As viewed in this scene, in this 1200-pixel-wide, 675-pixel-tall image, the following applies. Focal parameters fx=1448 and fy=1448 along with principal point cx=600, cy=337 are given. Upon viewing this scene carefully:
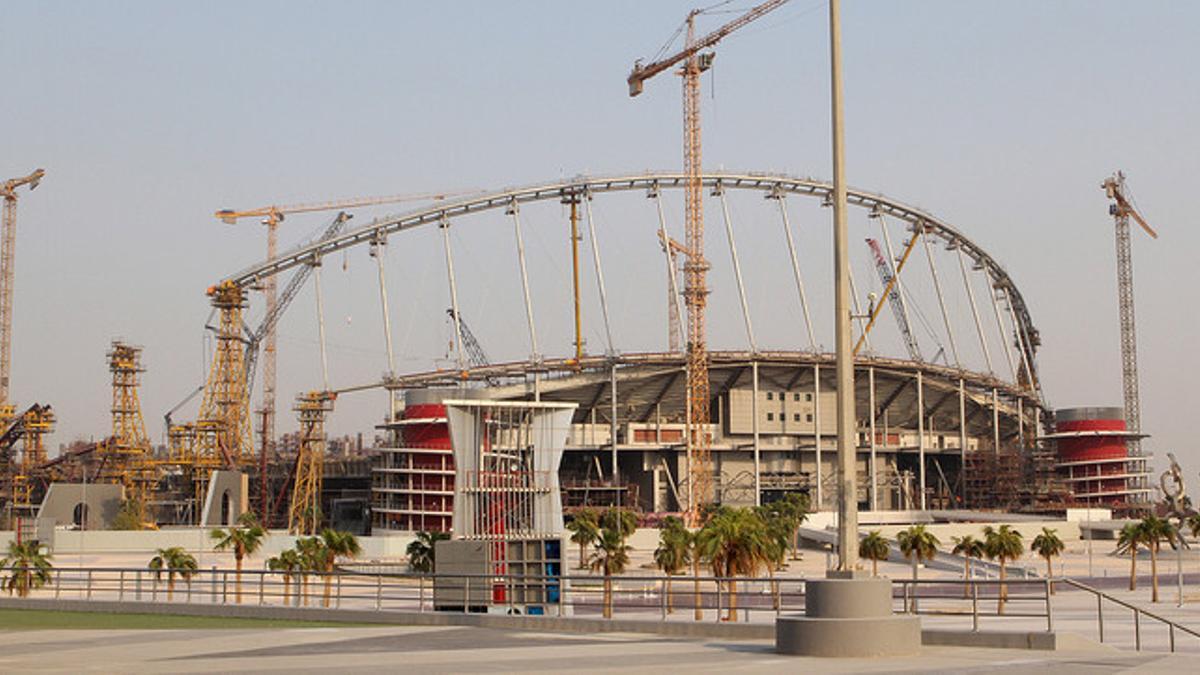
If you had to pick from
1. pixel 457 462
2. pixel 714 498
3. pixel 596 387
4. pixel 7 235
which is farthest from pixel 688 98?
pixel 457 462

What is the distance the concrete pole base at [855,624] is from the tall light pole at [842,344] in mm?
402

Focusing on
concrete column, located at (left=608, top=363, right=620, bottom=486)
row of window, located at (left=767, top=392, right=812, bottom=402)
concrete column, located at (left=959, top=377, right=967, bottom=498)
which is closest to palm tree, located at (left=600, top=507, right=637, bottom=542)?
concrete column, located at (left=608, top=363, right=620, bottom=486)

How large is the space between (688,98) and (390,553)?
2349 inches

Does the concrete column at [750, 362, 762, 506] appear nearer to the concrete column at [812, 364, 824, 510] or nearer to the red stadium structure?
the concrete column at [812, 364, 824, 510]

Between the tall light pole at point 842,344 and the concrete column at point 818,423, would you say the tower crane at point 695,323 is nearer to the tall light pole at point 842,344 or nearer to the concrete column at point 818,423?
the concrete column at point 818,423

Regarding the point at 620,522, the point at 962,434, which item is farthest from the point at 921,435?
the point at 620,522

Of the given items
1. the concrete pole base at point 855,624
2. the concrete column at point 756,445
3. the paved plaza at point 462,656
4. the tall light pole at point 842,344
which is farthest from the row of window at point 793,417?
the concrete pole base at point 855,624

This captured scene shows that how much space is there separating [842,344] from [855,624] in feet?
14.5

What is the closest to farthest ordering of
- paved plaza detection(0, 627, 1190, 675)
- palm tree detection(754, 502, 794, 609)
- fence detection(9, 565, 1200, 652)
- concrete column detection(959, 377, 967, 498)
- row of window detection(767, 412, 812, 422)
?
1. paved plaza detection(0, 627, 1190, 675)
2. fence detection(9, 565, 1200, 652)
3. palm tree detection(754, 502, 794, 609)
4. row of window detection(767, 412, 812, 422)
5. concrete column detection(959, 377, 967, 498)

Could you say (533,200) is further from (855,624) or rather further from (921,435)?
(855,624)

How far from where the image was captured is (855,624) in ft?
71.1

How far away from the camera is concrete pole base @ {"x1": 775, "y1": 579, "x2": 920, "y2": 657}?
21.7m

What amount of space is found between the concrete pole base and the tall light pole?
0.40 metres

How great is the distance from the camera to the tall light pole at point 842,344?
22297 millimetres
